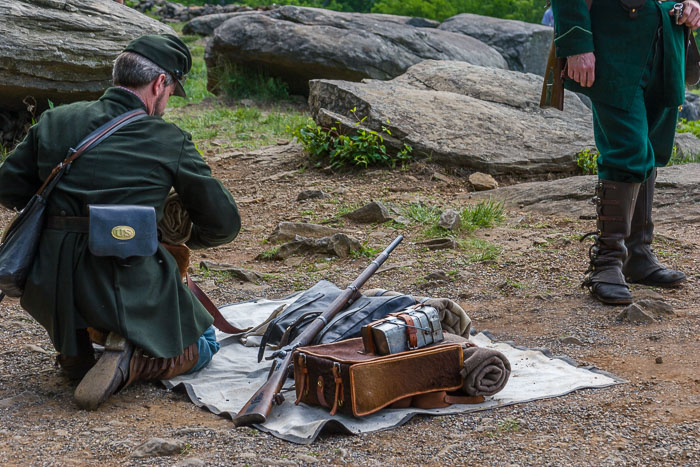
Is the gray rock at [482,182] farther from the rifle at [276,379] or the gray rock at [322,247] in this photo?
the rifle at [276,379]

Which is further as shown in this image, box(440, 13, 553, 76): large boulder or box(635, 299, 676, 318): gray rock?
box(440, 13, 553, 76): large boulder

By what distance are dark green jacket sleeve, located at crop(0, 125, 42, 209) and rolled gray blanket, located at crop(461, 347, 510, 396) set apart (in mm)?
1806

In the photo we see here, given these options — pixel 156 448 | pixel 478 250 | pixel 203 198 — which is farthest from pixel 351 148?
pixel 156 448

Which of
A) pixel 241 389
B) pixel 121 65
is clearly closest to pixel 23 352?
pixel 241 389

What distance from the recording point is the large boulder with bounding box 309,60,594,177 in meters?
7.11

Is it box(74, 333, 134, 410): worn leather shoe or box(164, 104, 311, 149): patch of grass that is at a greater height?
box(74, 333, 134, 410): worn leather shoe

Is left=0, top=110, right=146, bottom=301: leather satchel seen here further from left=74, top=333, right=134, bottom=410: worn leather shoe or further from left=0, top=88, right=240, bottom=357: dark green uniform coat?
left=74, top=333, right=134, bottom=410: worn leather shoe

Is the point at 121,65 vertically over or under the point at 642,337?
over

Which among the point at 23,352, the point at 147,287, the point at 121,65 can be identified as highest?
the point at 121,65

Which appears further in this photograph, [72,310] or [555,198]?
[555,198]

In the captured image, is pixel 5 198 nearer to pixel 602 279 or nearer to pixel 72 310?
pixel 72 310

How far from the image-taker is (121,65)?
3020 mm

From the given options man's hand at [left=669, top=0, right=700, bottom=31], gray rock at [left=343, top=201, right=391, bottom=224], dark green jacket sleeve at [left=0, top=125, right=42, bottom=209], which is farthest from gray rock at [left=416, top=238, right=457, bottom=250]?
dark green jacket sleeve at [left=0, top=125, right=42, bottom=209]

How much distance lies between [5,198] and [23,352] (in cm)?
79
